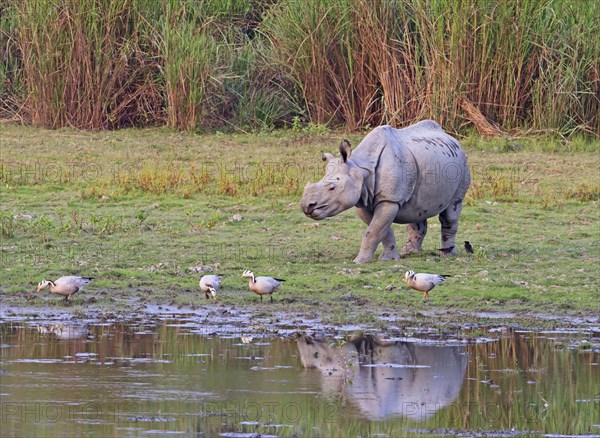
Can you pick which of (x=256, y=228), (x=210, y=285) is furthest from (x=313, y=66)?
(x=210, y=285)

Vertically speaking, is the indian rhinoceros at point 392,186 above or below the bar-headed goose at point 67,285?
above

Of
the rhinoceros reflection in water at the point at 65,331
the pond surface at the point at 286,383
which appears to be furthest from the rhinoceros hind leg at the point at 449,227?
the rhinoceros reflection in water at the point at 65,331

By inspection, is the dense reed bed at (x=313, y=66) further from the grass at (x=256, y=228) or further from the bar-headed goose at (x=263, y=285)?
the bar-headed goose at (x=263, y=285)

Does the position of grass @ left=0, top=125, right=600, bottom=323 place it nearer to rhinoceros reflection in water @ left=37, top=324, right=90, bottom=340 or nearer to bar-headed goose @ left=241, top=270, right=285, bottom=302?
bar-headed goose @ left=241, top=270, right=285, bottom=302

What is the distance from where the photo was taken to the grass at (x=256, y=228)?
1017 centimetres

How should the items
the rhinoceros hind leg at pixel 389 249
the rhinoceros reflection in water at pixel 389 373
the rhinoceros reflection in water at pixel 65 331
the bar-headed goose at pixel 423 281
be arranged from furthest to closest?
the rhinoceros hind leg at pixel 389 249 < the bar-headed goose at pixel 423 281 < the rhinoceros reflection in water at pixel 65 331 < the rhinoceros reflection in water at pixel 389 373

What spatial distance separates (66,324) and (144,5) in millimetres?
11030

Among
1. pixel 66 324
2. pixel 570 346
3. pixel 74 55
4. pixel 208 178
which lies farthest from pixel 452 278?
pixel 74 55

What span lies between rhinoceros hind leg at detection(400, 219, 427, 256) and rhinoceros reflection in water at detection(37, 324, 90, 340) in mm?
3980

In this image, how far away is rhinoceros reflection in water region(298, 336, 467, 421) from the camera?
6.89m

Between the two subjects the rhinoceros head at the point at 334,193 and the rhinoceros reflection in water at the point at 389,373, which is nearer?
the rhinoceros reflection in water at the point at 389,373

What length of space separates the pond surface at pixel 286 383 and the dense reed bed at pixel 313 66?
9.73 m

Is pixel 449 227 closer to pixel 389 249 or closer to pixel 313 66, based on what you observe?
pixel 389 249

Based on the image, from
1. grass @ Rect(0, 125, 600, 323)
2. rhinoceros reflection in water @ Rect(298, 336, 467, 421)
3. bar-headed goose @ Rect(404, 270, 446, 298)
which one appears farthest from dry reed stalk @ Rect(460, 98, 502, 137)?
rhinoceros reflection in water @ Rect(298, 336, 467, 421)
